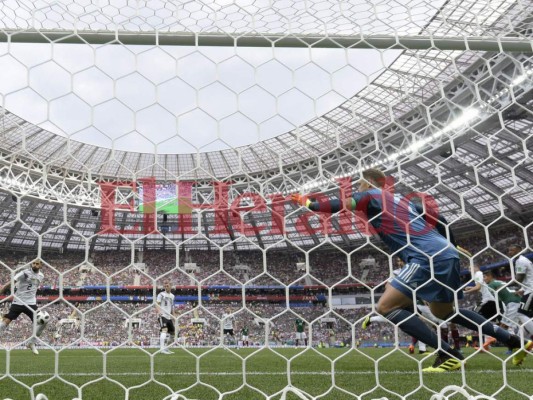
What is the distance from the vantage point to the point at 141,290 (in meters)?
30.3

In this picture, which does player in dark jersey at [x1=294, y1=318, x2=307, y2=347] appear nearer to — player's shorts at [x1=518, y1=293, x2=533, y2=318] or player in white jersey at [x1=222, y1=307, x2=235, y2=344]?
player in white jersey at [x1=222, y1=307, x2=235, y2=344]

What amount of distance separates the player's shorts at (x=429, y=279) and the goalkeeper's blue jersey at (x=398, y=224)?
0.20 ft

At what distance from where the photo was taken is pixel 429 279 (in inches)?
116

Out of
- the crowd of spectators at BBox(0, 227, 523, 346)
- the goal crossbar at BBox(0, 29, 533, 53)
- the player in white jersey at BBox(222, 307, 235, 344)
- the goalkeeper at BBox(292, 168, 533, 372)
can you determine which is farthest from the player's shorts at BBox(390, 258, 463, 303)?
the crowd of spectators at BBox(0, 227, 523, 346)

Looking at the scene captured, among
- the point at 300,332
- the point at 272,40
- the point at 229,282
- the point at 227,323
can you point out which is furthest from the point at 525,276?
the point at 229,282

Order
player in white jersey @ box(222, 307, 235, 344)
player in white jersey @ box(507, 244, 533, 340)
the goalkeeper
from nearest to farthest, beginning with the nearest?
player in white jersey @ box(222, 307, 235, 344) < the goalkeeper < player in white jersey @ box(507, 244, 533, 340)

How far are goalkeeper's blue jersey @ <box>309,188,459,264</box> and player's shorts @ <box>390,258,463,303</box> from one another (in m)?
0.06

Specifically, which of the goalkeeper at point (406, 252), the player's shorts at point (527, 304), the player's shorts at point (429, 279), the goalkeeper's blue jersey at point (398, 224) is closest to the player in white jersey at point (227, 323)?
the goalkeeper at point (406, 252)

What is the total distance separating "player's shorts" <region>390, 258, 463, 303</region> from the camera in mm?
3000

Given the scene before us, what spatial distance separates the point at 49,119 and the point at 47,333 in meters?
23.2

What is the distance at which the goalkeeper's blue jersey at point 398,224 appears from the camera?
9.87 feet

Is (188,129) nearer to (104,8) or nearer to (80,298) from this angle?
(104,8)

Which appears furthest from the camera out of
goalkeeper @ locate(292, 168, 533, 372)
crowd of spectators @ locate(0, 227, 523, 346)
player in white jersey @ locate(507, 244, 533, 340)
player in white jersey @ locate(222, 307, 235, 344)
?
crowd of spectators @ locate(0, 227, 523, 346)

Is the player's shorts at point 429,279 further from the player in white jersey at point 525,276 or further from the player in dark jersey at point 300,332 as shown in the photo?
the player in dark jersey at point 300,332
